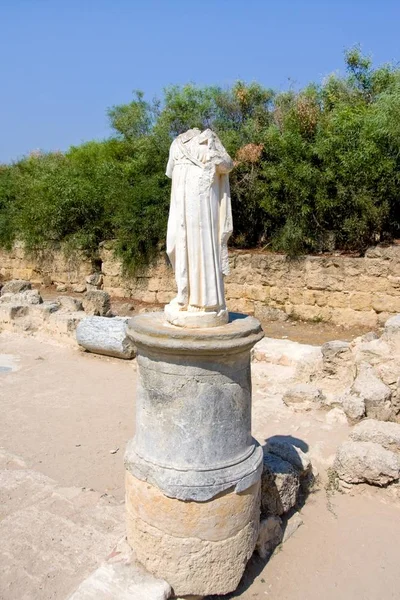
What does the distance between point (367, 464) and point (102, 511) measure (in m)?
2.28

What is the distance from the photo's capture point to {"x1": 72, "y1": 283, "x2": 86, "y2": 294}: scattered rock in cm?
1518

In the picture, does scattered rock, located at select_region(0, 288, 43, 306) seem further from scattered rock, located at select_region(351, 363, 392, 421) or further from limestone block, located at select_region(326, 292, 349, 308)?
scattered rock, located at select_region(351, 363, 392, 421)

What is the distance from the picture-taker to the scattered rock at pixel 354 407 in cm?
534

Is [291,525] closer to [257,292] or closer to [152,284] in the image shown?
[257,292]

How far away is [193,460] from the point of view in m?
2.91

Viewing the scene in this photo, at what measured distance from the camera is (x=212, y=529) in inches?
115

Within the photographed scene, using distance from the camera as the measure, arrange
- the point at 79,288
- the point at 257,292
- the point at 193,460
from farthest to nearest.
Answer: the point at 79,288 → the point at 257,292 → the point at 193,460

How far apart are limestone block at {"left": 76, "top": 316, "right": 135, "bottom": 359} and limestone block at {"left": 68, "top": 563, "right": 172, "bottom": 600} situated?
5.01m

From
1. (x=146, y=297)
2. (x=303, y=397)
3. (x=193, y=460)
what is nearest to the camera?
(x=193, y=460)

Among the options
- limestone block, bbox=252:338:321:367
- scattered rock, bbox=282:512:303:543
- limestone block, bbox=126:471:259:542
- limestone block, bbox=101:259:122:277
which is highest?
limestone block, bbox=101:259:122:277

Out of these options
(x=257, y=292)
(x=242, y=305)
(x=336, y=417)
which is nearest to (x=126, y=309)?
(x=242, y=305)

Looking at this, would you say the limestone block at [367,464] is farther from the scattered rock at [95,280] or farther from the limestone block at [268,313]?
the scattered rock at [95,280]

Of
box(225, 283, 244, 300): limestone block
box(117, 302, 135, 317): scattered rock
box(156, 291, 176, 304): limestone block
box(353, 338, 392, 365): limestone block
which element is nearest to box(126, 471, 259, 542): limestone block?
box(353, 338, 392, 365): limestone block

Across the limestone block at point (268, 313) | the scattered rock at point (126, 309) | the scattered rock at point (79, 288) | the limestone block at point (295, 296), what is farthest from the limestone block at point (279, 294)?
the scattered rock at point (79, 288)
